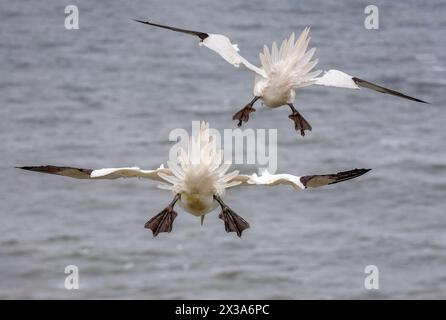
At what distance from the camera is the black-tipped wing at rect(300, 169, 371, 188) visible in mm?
3879

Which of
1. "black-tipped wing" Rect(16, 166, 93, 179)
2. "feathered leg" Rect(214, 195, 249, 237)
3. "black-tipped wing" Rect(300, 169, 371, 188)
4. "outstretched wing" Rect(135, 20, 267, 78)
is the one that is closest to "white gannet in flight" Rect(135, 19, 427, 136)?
"outstretched wing" Rect(135, 20, 267, 78)

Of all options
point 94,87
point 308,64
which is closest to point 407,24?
point 94,87

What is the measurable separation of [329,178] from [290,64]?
73cm

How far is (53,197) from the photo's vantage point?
Result: 1141 centimetres

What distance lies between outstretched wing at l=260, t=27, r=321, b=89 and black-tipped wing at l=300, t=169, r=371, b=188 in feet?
1.76

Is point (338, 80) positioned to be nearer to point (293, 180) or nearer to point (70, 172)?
point (293, 180)

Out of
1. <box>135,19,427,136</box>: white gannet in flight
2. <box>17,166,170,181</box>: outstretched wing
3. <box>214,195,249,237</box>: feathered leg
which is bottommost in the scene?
<box>214,195,249,237</box>: feathered leg

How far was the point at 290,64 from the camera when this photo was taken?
458 centimetres

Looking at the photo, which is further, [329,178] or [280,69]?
[280,69]

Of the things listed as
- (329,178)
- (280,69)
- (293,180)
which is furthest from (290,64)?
(329,178)

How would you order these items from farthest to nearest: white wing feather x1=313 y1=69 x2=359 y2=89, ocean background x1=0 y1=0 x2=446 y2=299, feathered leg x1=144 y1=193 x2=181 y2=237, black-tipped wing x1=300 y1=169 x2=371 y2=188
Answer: ocean background x1=0 y1=0 x2=446 y2=299 < white wing feather x1=313 y1=69 x2=359 y2=89 < feathered leg x1=144 y1=193 x2=181 y2=237 < black-tipped wing x1=300 y1=169 x2=371 y2=188

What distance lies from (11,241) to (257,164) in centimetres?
319

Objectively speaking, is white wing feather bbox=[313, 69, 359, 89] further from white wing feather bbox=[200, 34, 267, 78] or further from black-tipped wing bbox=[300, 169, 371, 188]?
black-tipped wing bbox=[300, 169, 371, 188]

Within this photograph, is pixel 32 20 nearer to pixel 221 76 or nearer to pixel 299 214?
pixel 221 76
